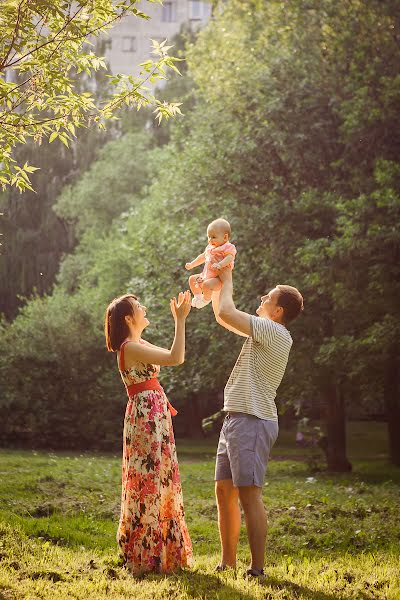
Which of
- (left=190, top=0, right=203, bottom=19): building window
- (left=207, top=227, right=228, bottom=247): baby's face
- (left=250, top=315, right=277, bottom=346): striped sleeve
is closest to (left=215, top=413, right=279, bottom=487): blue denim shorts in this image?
(left=250, top=315, right=277, bottom=346): striped sleeve

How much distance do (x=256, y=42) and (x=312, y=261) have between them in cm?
694

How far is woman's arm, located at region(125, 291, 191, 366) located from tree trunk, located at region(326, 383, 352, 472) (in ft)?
49.1

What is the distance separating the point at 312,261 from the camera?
17.6 metres

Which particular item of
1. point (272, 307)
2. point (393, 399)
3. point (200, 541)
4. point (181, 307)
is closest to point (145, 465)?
point (181, 307)

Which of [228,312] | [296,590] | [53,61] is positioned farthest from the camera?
[53,61]

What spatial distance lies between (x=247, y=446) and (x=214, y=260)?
54.9 inches

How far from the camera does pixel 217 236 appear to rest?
6.36m

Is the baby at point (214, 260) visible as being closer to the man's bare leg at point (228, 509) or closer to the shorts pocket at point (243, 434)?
the shorts pocket at point (243, 434)

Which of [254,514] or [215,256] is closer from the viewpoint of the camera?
[254,514]

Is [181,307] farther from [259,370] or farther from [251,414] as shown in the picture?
[251,414]

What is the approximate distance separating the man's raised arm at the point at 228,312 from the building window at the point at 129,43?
50644mm

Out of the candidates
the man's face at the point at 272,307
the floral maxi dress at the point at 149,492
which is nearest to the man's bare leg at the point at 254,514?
the floral maxi dress at the point at 149,492

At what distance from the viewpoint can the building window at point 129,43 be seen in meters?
54.2

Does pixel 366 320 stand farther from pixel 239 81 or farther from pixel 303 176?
pixel 239 81
